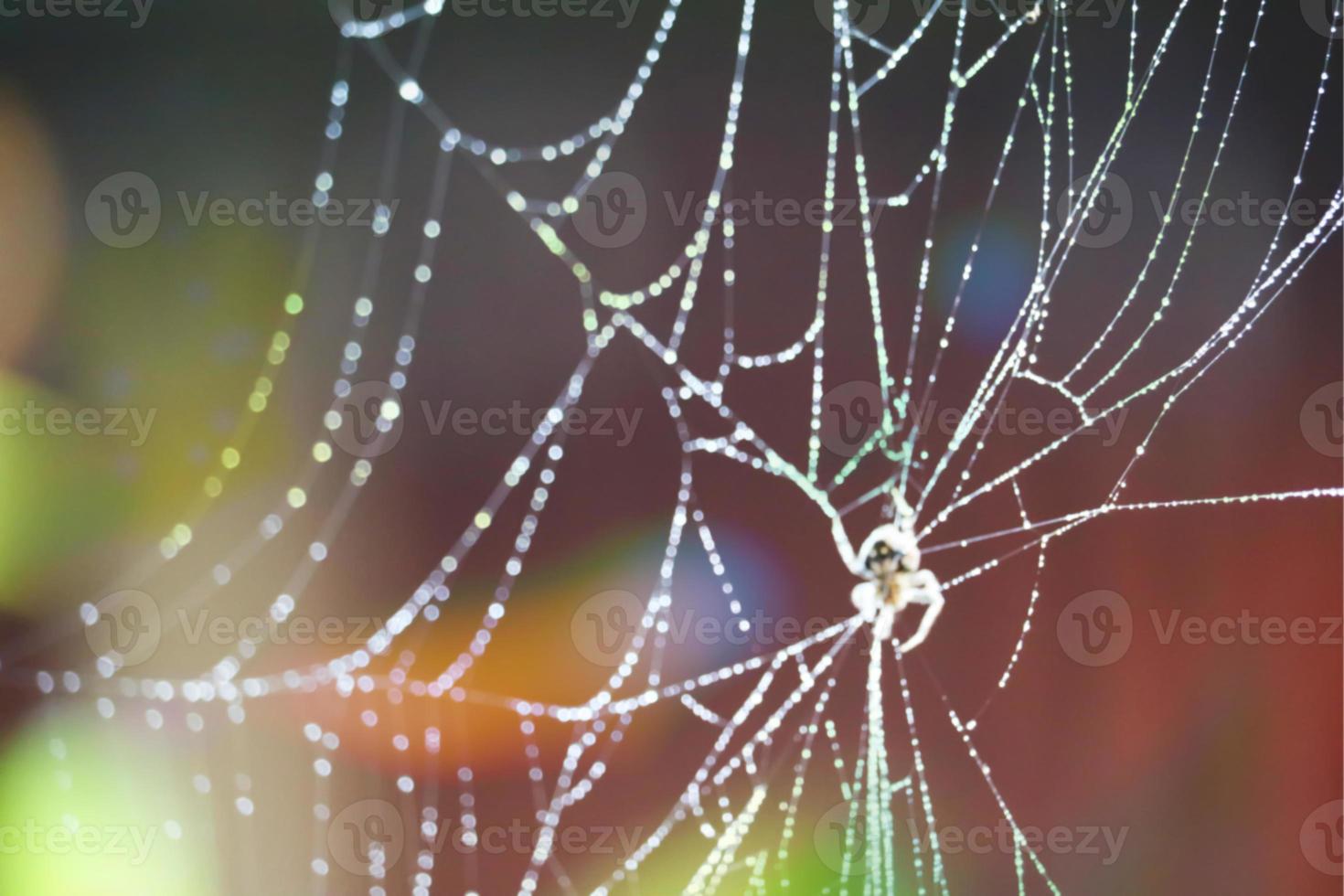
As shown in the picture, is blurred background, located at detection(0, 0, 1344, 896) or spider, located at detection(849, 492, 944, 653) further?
spider, located at detection(849, 492, 944, 653)

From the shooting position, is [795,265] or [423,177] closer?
[423,177]

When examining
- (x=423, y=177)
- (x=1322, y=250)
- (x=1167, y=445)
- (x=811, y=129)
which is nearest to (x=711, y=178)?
(x=811, y=129)

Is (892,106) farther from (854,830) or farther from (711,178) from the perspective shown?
(854,830)

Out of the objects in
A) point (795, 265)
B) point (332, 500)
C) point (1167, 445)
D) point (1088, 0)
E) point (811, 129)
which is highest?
point (1088, 0)

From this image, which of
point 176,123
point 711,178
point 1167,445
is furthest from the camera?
point 1167,445
